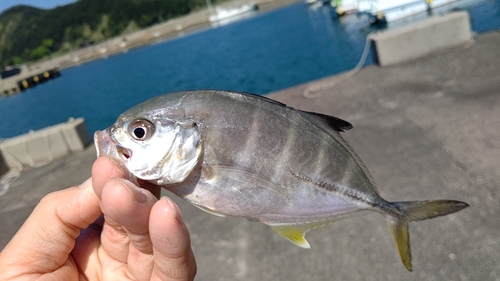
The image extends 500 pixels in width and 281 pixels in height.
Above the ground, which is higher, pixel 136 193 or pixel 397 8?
pixel 136 193

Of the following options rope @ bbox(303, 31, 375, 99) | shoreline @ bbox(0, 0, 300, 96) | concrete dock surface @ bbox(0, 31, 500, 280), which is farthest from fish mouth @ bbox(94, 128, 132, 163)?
shoreline @ bbox(0, 0, 300, 96)

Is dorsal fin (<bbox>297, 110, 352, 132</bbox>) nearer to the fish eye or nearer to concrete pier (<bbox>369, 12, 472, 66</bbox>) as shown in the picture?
the fish eye

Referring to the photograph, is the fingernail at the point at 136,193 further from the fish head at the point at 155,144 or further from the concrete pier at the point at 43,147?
the concrete pier at the point at 43,147

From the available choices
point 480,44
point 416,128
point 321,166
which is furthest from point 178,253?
point 480,44

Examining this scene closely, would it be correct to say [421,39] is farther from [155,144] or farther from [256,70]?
[256,70]

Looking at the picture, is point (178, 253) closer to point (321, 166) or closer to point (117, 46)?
point (321, 166)

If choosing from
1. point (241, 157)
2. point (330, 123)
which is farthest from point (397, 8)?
point (241, 157)
